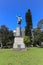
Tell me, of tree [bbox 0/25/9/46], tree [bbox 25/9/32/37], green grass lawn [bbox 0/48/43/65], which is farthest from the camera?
tree [bbox 25/9/32/37]

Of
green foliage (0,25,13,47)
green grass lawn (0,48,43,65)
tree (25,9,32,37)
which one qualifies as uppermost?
tree (25,9,32,37)

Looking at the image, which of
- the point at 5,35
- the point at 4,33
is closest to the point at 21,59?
the point at 5,35

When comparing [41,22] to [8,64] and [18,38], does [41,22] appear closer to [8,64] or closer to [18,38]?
[18,38]

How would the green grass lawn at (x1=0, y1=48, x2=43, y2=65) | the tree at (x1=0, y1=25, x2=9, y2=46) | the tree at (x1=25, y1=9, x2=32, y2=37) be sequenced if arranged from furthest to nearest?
the tree at (x1=25, y1=9, x2=32, y2=37) → the tree at (x1=0, y1=25, x2=9, y2=46) → the green grass lawn at (x1=0, y1=48, x2=43, y2=65)

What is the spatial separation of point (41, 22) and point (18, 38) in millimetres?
10897

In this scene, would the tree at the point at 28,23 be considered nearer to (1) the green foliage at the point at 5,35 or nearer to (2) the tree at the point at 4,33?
(1) the green foliage at the point at 5,35

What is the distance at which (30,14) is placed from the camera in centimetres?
4306

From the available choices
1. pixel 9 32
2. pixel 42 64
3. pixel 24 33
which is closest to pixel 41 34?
pixel 9 32

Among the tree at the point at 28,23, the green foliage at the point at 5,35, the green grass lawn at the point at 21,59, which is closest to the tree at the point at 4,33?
→ the green foliage at the point at 5,35

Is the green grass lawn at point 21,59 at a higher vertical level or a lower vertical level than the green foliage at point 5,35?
lower

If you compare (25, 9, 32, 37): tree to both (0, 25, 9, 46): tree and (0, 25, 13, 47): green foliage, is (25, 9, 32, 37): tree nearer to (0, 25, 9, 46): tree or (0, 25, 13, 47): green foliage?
(0, 25, 13, 47): green foliage

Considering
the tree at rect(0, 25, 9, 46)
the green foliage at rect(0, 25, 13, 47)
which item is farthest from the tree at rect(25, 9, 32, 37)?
the tree at rect(0, 25, 9, 46)

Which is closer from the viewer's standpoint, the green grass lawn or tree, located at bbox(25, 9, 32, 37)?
the green grass lawn

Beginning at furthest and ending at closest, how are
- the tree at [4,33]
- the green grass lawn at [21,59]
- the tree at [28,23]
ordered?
1. the tree at [28,23]
2. the tree at [4,33]
3. the green grass lawn at [21,59]
